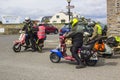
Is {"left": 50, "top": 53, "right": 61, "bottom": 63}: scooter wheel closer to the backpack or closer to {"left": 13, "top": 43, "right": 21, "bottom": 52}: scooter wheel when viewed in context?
the backpack

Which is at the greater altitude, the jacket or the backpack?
the jacket

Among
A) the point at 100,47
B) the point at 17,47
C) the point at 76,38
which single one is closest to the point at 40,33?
the point at 17,47

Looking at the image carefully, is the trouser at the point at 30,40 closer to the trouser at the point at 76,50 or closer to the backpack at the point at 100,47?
the backpack at the point at 100,47

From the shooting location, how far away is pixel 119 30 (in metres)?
18.2

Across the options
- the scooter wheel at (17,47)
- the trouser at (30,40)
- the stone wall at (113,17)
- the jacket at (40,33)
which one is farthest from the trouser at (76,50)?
the scooter wheel at (17,47)

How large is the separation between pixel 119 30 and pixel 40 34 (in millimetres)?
4272

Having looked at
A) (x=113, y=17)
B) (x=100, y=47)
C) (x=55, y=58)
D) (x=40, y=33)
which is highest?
(x=113, y=17)

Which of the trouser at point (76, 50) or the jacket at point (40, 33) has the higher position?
the jacket at point (40, 33)

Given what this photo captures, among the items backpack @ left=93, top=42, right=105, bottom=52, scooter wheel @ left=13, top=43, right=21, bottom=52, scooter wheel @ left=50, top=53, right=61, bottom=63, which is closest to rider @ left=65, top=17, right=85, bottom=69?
scooter wheel @ left=50, top=53, right=61, bottom=63

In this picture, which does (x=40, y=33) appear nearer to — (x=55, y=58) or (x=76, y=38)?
(x=55, y=58)

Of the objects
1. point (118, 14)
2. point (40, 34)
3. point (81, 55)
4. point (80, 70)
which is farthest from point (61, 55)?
point (118, 14)

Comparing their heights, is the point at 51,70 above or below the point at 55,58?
below

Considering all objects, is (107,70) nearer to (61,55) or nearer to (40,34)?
(61,55)

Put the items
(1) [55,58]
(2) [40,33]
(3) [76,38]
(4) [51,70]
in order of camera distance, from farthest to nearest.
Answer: (2) [40,33] < (1) [55,58] < (3) [76,38] < (4) [51,70]
